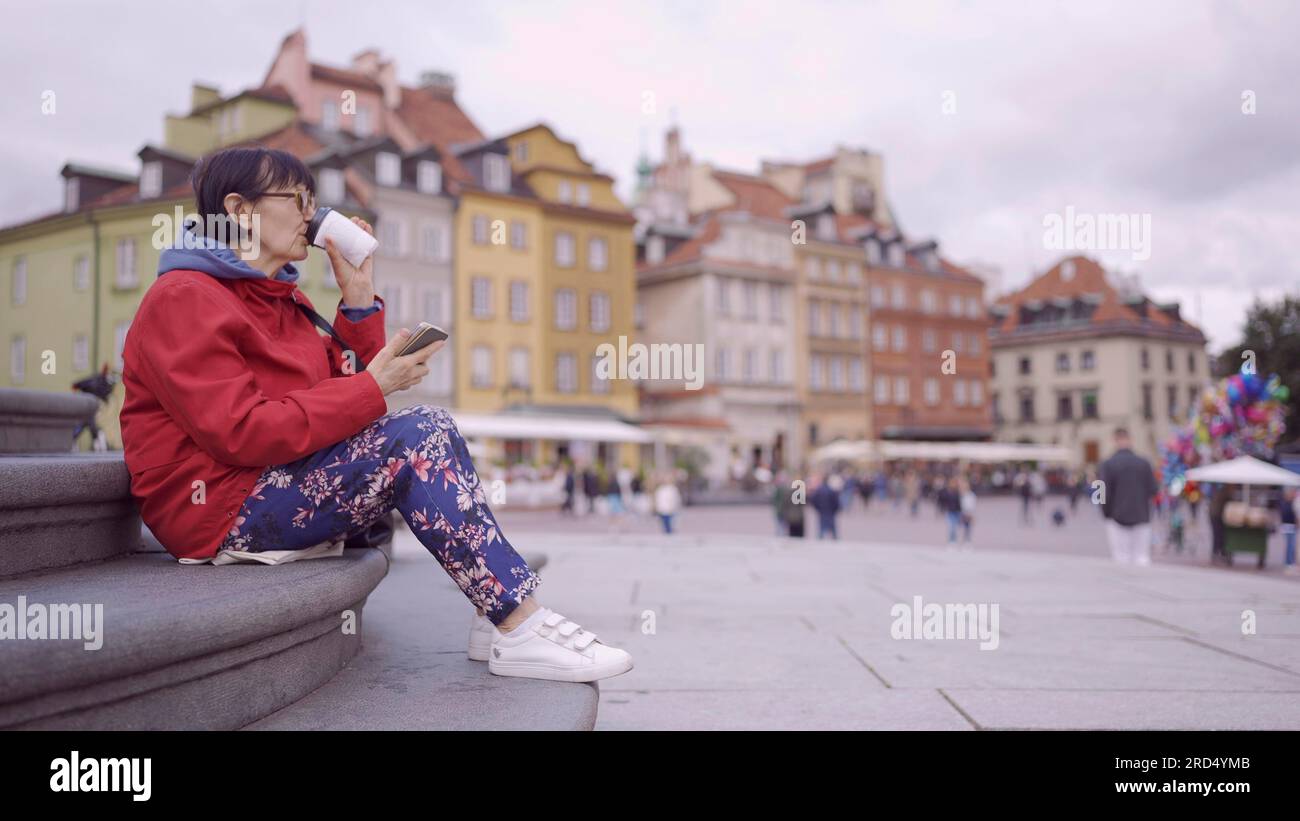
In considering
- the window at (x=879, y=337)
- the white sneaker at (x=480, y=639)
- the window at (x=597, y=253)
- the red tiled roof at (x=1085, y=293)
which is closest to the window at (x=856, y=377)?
the window at (x=879, y=337)

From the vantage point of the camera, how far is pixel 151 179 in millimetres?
37656

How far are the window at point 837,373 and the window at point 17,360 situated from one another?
3896cm

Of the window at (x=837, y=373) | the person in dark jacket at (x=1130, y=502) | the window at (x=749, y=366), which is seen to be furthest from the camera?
the window at (x=837, y=373)

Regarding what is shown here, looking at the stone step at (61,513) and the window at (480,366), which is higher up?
the window at (480,366)

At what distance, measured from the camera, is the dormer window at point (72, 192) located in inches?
1496

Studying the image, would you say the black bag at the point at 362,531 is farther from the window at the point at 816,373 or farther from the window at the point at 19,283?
the window at the point at 816,373

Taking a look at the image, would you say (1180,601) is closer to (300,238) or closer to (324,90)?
(300,238)

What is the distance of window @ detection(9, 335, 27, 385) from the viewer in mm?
30406

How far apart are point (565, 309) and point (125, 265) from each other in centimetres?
1803

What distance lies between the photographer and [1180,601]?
805cm

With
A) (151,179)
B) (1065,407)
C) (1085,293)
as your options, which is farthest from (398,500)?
(1085,293)

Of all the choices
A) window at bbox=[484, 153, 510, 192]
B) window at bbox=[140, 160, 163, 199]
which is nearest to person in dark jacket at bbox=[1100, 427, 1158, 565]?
window at bbox=[140, 160, 163, 199]
